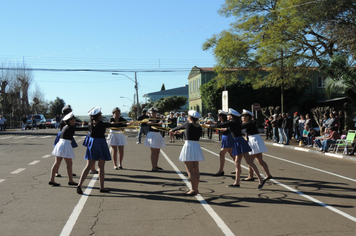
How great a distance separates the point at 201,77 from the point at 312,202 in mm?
47570

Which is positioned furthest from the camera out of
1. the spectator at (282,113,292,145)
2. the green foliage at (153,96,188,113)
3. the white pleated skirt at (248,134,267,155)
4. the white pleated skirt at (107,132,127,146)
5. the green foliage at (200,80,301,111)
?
the green foliage at (153,96,188,113)

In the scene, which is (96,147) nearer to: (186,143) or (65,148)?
(65,148)

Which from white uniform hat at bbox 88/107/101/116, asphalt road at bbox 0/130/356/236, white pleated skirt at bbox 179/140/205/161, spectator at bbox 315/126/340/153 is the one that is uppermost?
white uniform hat at bbox 88/107/101/116

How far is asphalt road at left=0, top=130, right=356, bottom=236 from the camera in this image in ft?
17.2

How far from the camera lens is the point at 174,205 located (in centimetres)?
667

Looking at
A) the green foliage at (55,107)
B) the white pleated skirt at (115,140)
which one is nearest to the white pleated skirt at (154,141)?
the white pleated skirt at (115,140)

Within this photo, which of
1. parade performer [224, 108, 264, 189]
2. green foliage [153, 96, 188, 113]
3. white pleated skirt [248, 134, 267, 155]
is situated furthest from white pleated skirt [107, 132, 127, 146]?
green foliage [153, 96, 188, 113]

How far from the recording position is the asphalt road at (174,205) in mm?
5254

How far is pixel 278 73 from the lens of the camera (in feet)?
88.8

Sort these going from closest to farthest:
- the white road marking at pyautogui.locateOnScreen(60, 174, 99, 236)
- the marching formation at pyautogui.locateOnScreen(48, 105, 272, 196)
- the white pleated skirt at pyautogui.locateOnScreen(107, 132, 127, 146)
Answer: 1. the white road marking at pyautogui.locateOnScreen(60, 174, 99, 236)
2. the marching formation at pyautogui.locateOnScreen(48, 105, 272, 196)
3. the white pleated skirt at pyautogui.locateOnScreen(107, 132, 127, 146)

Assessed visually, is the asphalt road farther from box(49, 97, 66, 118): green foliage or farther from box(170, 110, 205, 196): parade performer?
box(49, 97, 66, 118): green foliage

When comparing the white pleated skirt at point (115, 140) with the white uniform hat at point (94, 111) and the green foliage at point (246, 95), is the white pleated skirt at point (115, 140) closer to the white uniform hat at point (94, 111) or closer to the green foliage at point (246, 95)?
the white uniform hat at point (94, 111)

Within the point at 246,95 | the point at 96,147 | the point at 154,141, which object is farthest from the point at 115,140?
the point at 246,95

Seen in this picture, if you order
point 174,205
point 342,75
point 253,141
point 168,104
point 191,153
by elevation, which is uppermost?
point 168,104
